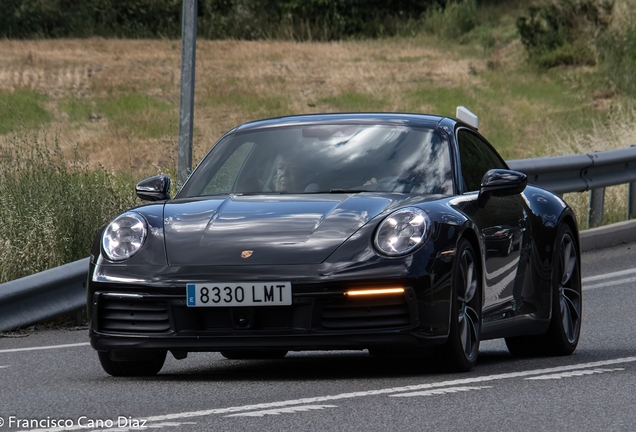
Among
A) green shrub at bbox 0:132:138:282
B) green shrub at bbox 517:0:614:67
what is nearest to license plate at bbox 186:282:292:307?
green shrub at bbox 0:132:138:282

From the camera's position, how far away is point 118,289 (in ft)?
22.9

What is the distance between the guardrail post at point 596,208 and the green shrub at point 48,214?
495 cm

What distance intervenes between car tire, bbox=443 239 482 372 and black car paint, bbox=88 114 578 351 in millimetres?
79

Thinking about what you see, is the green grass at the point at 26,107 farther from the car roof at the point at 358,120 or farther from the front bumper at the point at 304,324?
the front bumper at the point at 304,324

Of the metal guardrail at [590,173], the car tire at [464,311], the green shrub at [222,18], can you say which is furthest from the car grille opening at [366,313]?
the green shrub at [222,18]

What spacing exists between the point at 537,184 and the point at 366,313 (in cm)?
785

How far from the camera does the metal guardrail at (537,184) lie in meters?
9.94

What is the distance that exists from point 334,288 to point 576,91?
35.4 metres

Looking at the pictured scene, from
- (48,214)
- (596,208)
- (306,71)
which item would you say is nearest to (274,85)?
(306,71)

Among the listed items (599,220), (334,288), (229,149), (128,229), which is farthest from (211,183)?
(599,220)

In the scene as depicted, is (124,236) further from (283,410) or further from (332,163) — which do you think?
(283,410)

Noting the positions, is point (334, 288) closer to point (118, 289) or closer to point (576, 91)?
point (118, 289)

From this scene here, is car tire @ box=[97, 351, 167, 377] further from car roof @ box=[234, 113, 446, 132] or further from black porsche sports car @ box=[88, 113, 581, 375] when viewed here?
car roof @ box=[234, 113, 446, 132]

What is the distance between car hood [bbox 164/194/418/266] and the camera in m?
6.84
